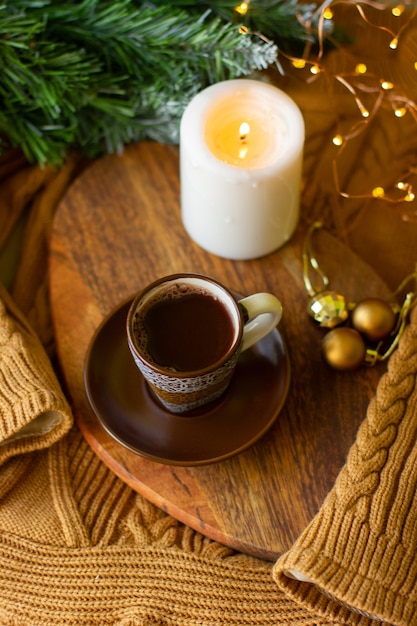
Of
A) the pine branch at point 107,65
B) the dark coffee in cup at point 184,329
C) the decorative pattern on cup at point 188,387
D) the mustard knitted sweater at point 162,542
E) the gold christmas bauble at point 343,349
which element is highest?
the pine branch at point 107,65

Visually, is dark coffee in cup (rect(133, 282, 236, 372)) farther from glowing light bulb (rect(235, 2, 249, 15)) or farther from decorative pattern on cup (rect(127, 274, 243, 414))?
glowing light bulb (rect(235, 2, 249, 15))

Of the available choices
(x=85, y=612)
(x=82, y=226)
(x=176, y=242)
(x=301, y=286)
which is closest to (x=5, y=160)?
(x=82, y=226)

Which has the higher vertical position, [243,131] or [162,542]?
[243,131]

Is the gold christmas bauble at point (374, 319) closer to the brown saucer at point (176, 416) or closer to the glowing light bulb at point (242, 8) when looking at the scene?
the brown saucer at point (176, 416)

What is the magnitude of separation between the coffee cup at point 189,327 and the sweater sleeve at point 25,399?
0.36ft

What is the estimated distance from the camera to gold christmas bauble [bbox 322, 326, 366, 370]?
730mm

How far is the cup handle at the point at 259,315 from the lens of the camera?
668 millimetres

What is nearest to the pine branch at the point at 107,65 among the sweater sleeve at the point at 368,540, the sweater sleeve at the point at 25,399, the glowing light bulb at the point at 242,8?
the glowing light bulb at the point at 242,8

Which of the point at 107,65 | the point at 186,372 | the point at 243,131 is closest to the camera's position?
the point at 186,372

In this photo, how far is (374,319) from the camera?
2.45ft

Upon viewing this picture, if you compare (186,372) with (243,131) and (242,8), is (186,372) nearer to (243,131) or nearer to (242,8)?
(243,131)

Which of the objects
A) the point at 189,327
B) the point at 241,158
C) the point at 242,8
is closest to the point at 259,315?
the point at 189,327

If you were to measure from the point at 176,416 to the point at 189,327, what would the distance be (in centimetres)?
11

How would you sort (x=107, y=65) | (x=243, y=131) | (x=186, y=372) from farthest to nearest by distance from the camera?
(x=107, y=65) < (x=243, y=131) < (x=186, y=372)
